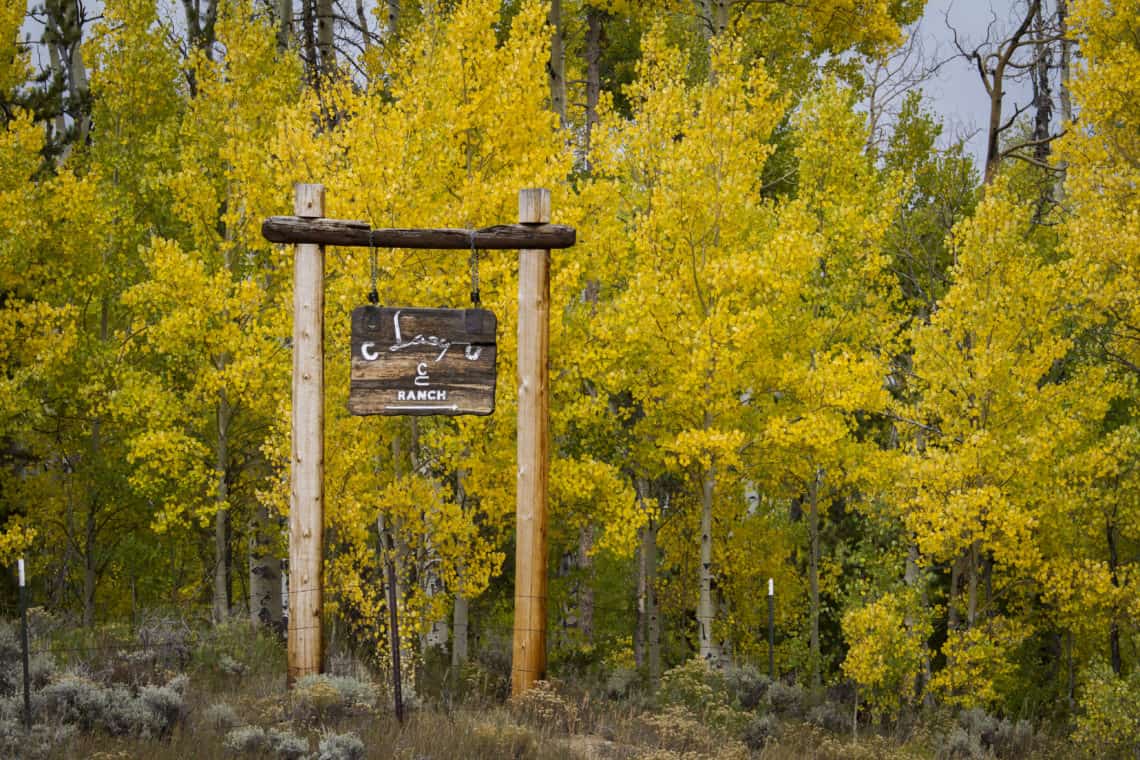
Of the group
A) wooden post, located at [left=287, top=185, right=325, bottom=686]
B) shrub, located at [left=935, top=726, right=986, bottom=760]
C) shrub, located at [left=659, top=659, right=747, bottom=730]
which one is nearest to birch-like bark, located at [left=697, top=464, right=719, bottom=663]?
shrub, located at [left=659, top=659, right=747, bottom=730]

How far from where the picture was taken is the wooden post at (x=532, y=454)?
9.05 metres

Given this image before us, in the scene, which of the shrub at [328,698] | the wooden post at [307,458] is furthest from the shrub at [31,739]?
the wooden post at [307,458]

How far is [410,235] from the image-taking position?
9.08 metres

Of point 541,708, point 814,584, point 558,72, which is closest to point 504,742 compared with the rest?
point 541,708

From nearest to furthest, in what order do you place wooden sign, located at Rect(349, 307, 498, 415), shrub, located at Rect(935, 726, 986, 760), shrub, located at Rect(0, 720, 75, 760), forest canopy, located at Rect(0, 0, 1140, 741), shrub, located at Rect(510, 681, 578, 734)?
shrub, located at Rect(0, 720, 75, 760) < wooden sign, located at Rect(349, 307, 498, 415) < shrub, located at Rect(510, 681, 578, 734) < shrub, located at Rect(935, 726, 986, 760) < forest canopy, located at Rect(0, 0, 1140, 741)

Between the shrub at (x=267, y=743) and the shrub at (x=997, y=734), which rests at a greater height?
the shrub at (x=267, y=743)

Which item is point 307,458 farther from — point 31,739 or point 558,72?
point 558,72

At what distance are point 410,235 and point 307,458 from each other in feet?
6.05

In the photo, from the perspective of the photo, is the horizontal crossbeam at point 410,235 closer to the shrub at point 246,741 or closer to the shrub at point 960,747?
the shrub at point 246,741

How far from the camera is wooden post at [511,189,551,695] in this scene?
356 inches

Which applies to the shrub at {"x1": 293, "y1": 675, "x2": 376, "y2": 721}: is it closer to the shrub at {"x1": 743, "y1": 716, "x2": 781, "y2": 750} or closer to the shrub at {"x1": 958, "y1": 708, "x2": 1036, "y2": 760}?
the shrub at {"x1": 743, "y1": 716, "x2": 781, "y2": 750}

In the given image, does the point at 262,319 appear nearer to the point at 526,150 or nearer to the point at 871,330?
the point at 526,150

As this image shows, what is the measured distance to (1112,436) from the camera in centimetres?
1585

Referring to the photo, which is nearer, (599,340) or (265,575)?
(599,340)
